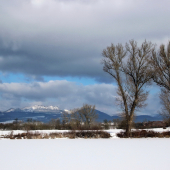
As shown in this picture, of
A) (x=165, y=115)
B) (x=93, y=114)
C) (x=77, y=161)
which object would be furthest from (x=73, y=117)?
(x=77, y=161)

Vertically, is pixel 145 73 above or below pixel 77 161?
above

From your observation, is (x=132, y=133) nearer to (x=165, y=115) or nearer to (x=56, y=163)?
(x=165, y=115)

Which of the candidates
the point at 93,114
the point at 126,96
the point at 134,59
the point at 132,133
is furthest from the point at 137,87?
the point at 93,114

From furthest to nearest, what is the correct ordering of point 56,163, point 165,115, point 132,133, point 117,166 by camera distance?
point 165,115, point 132,133, point 56,163, point 117,166

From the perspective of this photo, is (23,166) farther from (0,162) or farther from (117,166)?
(117,166)

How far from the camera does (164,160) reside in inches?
461

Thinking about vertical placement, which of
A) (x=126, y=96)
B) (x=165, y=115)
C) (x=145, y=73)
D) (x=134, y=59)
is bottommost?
(x=165, y=115)

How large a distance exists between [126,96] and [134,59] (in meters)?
5.25

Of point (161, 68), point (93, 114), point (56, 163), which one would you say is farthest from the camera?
point (93, 114)

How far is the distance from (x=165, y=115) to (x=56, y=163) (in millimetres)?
26316

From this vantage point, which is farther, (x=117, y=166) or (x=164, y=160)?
(x=164, y=160)

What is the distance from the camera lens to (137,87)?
2991 centimetres

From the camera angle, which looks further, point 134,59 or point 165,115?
point 165,115

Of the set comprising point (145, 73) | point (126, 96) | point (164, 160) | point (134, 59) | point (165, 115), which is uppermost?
point (134, 59)
